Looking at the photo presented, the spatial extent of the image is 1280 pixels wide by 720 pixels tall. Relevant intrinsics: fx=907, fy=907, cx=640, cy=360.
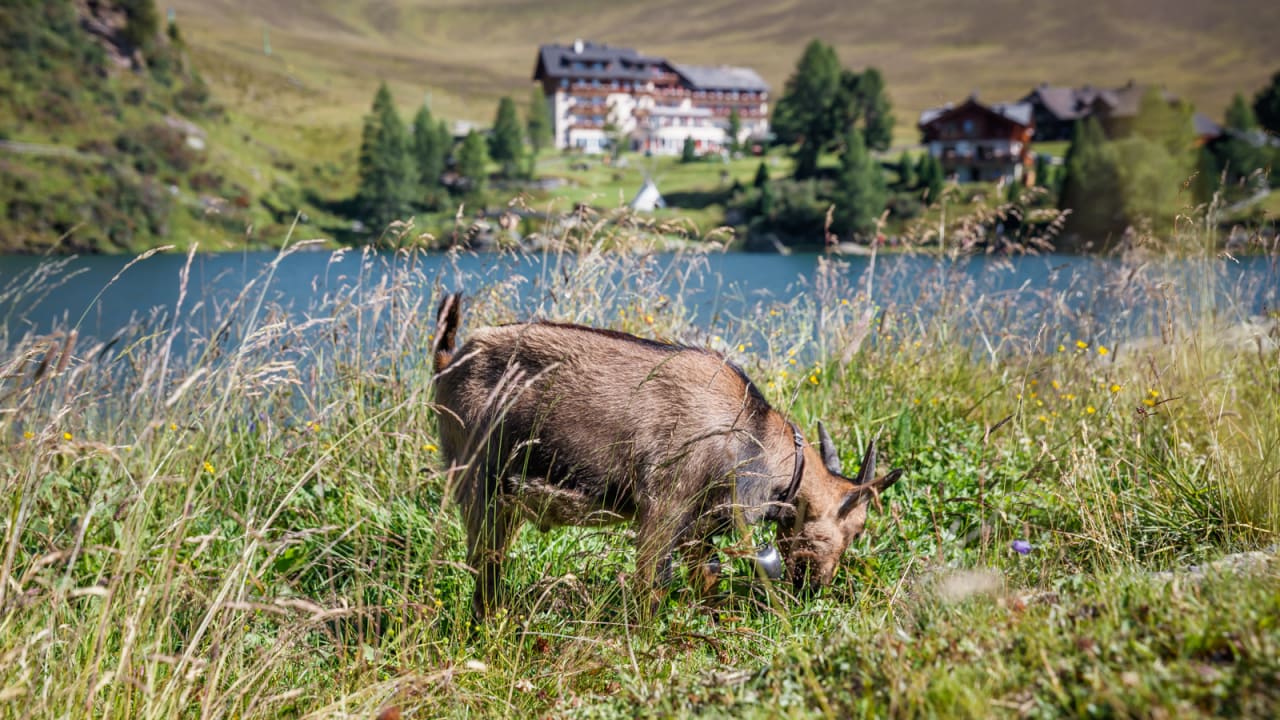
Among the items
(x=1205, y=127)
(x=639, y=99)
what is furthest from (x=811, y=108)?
(x=1205, y=127)

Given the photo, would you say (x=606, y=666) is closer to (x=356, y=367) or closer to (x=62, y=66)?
(x=356, y=367)

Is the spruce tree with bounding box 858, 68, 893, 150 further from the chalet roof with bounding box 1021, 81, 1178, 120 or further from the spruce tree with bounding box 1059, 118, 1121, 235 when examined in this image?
the spruce tree with bounding box 1059, 118, 1121, 235

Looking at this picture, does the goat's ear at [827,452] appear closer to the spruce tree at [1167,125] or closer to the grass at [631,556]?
the grass at [631,556]

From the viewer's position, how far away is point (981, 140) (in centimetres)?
8206

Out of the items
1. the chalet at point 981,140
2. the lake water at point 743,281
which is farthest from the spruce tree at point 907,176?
the lake water at point 743,281

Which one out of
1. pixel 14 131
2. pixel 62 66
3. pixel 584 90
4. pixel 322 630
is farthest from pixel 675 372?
pixel 584 90

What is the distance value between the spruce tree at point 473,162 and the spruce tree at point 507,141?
18.3ft

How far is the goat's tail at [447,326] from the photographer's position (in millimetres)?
3756

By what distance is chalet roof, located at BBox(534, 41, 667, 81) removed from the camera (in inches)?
4710

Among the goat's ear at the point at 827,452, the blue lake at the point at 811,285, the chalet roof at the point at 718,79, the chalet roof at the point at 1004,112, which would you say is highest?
the chalet roof at the point at 718,79

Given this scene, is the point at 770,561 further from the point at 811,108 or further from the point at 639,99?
the point at 639,99

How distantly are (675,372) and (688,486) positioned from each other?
19.8 inches

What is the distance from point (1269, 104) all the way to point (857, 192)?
147ft

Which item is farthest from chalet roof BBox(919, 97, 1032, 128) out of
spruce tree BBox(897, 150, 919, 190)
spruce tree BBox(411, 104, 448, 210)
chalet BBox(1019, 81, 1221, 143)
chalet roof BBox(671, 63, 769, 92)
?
spruce tree BBox(411, 104, 448, 210)
